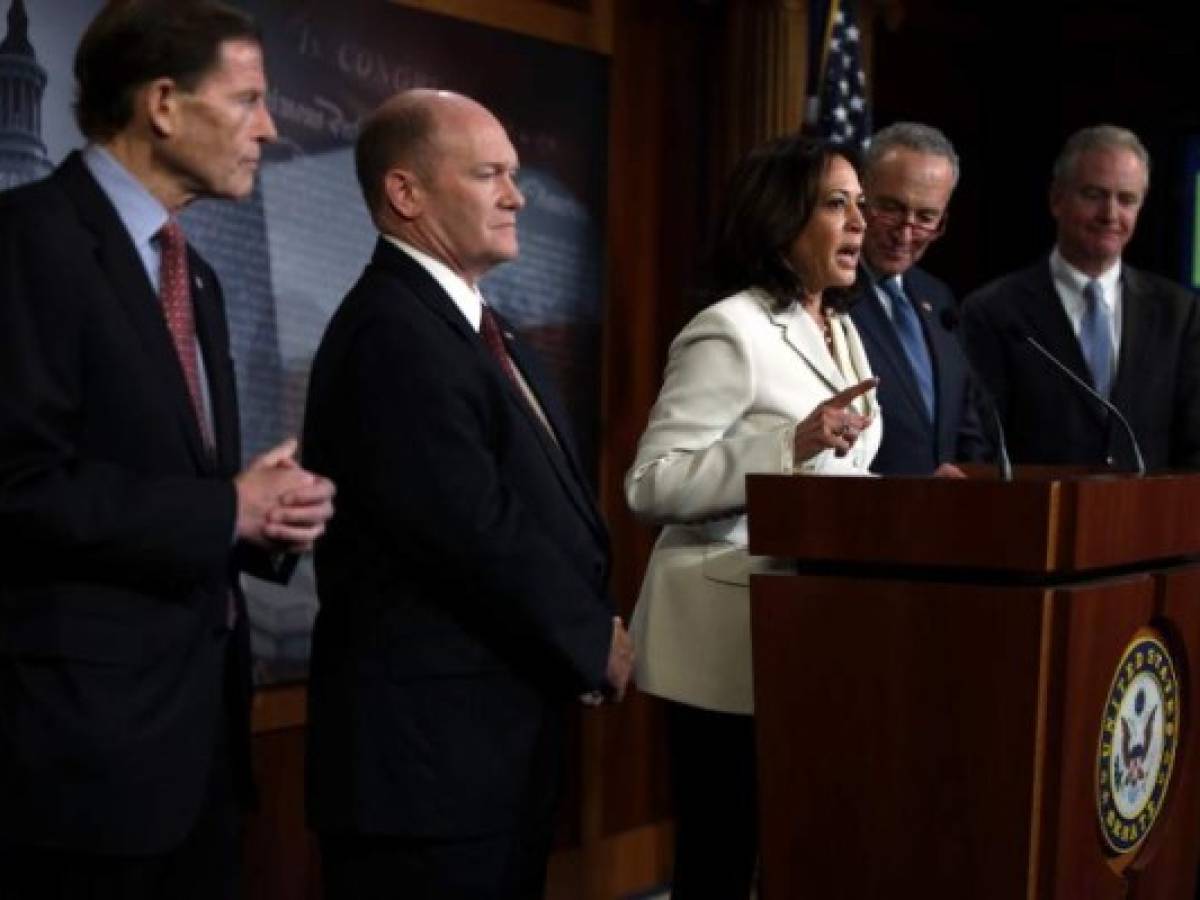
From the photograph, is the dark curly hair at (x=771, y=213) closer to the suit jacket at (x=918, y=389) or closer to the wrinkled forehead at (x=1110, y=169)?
the suit jacket at (x=918, y=389)

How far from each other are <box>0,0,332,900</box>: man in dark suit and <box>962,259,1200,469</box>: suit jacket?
6.90ft

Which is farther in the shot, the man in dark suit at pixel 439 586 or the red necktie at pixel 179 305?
the man in dark suit at pixel 439 586

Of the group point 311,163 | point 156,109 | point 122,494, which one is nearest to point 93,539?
point 122,494

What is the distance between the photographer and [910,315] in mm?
3207

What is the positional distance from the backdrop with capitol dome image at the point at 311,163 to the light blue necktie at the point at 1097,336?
1.13 m

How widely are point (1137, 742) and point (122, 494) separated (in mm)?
1335

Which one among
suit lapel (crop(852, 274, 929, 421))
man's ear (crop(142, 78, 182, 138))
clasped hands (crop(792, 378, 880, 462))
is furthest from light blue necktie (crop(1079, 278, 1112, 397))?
man's ear (crop(142, 78, 182, 138))

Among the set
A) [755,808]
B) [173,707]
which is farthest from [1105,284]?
[173,707]

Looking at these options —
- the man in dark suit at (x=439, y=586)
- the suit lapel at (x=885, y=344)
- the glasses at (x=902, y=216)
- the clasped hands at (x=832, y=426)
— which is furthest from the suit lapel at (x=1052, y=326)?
the man in dark suit at (x=439, y=586)

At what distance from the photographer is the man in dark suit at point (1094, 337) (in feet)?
12.3

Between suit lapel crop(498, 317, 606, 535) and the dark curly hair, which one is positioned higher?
the dark curly hair

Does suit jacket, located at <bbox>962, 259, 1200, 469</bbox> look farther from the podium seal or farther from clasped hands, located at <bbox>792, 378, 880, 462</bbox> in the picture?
clasped hands, located at <bbox>792, 378, 880, 462</bbox>

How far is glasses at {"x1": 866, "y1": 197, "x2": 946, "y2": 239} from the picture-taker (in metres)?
3.23

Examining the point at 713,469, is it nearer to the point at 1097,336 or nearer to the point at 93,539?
the point at 93,539
